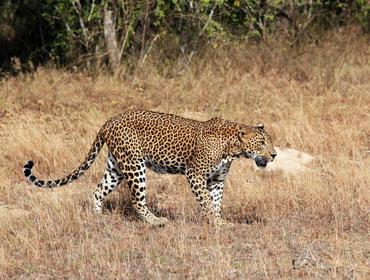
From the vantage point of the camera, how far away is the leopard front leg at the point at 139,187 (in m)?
9.28

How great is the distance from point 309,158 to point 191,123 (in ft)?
10.7

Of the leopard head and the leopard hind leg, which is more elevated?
the leopard head

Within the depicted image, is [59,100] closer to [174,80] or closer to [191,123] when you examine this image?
[174,80]

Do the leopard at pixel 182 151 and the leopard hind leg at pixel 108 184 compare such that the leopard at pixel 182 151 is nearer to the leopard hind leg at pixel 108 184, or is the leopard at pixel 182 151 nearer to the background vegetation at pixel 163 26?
the leopard hind leg at pixel 108 184

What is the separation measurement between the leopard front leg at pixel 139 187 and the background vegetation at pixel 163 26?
6.79 m

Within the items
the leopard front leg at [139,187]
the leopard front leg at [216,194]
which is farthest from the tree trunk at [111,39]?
the leopard front leg at [216,194]

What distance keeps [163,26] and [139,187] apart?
892 cm

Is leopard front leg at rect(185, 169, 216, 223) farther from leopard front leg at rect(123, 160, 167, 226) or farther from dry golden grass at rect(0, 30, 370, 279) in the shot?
leopard front leg at rect(123, 160, 167, 226)

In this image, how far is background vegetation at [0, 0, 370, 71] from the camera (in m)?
16.5

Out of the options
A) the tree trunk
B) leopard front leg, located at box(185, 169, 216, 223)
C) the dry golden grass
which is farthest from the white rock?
the tree trunk

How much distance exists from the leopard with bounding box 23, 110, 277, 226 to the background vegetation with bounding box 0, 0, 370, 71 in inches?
256

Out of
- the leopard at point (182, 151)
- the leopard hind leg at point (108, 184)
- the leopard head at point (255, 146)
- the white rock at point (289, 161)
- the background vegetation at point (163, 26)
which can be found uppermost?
the leopard head at point (255, 146)

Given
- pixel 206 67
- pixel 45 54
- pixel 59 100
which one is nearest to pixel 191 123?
pixel 59 100

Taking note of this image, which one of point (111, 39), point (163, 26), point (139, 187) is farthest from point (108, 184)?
point (163, 26)
